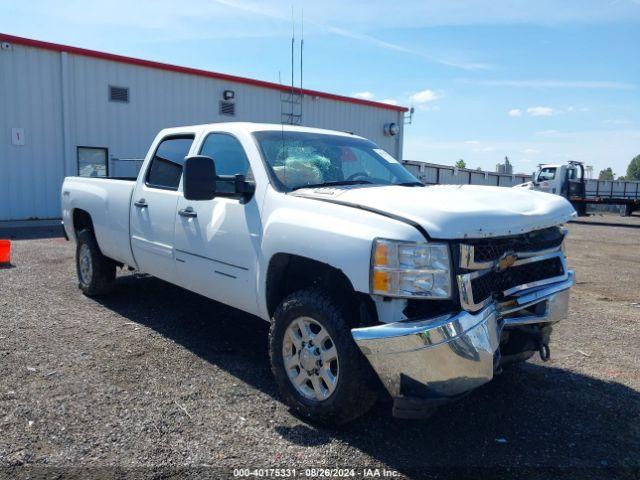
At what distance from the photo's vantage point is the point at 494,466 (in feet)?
9.95

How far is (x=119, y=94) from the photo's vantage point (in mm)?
16078

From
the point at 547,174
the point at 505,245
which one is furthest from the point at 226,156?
the point at 547,174

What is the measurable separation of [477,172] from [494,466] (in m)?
29.0

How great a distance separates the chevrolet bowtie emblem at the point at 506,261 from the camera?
3.20 m

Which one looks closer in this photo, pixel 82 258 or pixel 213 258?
pixel 213 258

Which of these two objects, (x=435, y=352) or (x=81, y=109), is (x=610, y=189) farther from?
(x=435, y=352)

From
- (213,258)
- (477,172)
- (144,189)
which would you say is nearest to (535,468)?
(213,258)

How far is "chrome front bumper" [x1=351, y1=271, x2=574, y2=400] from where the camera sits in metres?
2.84

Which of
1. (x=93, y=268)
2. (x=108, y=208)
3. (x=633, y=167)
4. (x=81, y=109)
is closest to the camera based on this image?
(x=108, y=208)

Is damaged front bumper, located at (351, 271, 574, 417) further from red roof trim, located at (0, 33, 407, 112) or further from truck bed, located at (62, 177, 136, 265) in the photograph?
red roof trim, located at (0, 33, 407, 112)

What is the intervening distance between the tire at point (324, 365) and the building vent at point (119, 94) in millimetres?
14341

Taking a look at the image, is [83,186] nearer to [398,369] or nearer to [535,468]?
[398,369]

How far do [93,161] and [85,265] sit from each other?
34.5 feet

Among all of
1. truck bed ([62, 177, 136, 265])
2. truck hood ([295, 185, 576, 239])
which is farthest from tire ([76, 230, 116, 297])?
truck hood ([295, 185, 576, 239])
